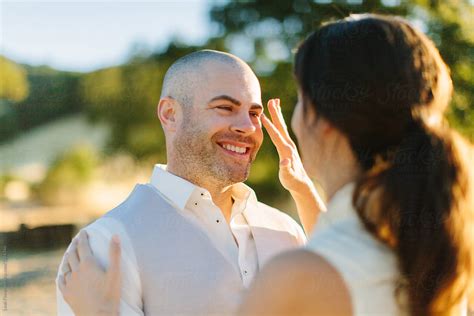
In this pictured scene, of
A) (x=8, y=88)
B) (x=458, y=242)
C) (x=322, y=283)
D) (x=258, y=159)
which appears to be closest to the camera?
(x=322, y=283)

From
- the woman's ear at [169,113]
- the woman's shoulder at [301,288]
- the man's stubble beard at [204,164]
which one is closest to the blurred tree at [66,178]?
the woman's ear at [169,113]

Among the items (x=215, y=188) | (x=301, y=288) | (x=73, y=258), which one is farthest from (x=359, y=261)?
(x=215, y=188)

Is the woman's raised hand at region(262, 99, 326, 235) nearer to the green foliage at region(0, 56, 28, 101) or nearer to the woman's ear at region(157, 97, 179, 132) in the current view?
the woman's ear at region(157, 97, 179, 132)

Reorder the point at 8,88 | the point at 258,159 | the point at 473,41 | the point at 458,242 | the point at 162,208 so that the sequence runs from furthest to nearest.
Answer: the point at 8,88
the point at 258,159
the point at 473,41
the point at 162,208
the point at 458,242

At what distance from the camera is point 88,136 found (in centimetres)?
1161

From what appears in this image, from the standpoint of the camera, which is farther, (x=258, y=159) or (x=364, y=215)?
(x=258, y=159)

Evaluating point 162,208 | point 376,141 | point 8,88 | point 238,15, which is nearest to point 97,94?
point 8,88

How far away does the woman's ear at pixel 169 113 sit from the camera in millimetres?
2324

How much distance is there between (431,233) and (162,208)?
1.12 m

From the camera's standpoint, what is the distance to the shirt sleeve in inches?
73.6

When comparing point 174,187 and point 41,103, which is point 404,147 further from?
point 41,103

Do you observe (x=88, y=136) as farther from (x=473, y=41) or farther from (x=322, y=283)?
(x=322, y=283)

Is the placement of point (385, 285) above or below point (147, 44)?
above

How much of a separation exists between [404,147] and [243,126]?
1081mm
